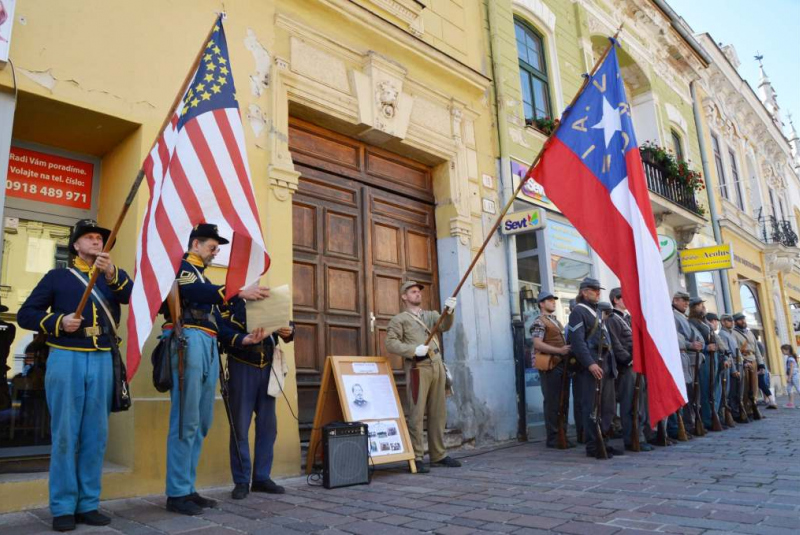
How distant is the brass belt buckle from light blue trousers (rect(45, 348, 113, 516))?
0.12 meters

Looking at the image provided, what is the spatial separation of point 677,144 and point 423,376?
44.8 feet

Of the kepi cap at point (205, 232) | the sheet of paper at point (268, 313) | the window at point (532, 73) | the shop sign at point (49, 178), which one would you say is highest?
the window at point (532, 73)

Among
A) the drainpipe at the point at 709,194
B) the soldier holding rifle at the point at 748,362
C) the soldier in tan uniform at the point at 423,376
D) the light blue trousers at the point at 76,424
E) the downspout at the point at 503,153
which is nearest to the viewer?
the light blue trousers at the point at 76,424

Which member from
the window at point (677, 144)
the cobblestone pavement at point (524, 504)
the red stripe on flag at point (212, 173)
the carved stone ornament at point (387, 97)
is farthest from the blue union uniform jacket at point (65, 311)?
the window at point (677, 144)

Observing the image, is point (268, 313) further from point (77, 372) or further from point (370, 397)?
point (370, 397)

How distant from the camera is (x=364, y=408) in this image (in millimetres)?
5531

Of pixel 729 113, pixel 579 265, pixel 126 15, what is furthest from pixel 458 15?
pixel 729 113

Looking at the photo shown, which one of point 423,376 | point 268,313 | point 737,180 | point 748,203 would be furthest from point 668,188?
point 268,313

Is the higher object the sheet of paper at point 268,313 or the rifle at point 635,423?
the sheet of paper at point 268,313

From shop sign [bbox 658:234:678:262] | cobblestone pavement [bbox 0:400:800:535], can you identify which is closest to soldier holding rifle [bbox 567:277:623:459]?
cobblestone pavement [bbox 0:400:800:535]

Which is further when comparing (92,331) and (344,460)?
(344,460)

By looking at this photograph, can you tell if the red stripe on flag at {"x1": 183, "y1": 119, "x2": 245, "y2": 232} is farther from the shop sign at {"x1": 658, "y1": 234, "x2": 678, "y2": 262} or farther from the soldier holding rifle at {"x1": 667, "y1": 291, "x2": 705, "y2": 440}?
the shop sign at {"x1": 658, "y1": 234, "x2": 678, "y2": 262}

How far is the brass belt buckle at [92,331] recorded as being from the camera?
3755 millimetres

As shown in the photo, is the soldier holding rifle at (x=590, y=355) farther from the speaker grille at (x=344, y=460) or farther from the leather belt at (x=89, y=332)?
the leather belt at (x=89, y=332)
